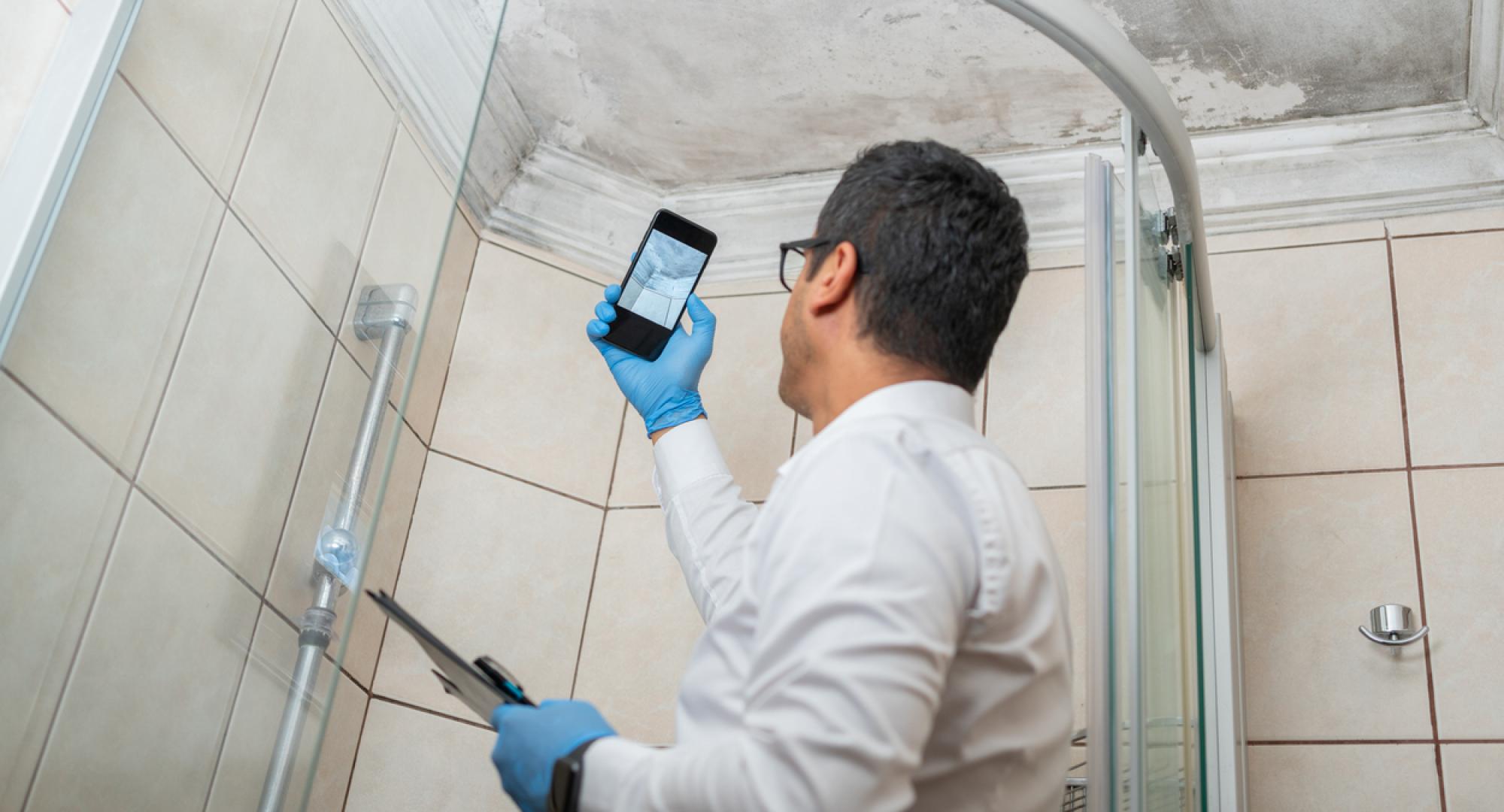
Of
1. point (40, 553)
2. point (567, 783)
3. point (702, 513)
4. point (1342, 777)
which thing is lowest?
point (567, 783)

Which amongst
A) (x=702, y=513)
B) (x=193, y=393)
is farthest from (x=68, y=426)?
(x=702, y=513)

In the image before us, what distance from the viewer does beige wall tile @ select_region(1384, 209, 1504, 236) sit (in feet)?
5.41

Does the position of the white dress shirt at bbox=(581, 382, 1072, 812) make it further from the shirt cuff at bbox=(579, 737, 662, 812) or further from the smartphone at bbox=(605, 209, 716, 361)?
the smartphone at bbox=(605, 209, 716, 361)

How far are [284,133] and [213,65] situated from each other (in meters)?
0.08

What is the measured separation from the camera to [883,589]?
0.67 metres

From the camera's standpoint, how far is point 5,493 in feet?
2.88

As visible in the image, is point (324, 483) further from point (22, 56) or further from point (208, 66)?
point (22, 56)

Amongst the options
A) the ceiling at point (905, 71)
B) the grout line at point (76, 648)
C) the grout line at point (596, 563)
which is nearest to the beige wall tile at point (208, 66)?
the grout line at point (76, 648)

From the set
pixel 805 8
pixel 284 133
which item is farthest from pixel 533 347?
pixel 284 133

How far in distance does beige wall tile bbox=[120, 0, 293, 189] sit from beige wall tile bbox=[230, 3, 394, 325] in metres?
0.01

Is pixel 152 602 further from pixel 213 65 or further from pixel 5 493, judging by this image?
pixel 213 65

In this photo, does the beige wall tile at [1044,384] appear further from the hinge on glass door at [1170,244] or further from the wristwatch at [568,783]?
the wristwatch at [568,783]

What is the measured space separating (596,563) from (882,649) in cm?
122

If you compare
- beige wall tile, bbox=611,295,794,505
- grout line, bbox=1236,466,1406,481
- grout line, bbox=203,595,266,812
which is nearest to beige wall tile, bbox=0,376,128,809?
grout line, bbox=203,595,266,812
